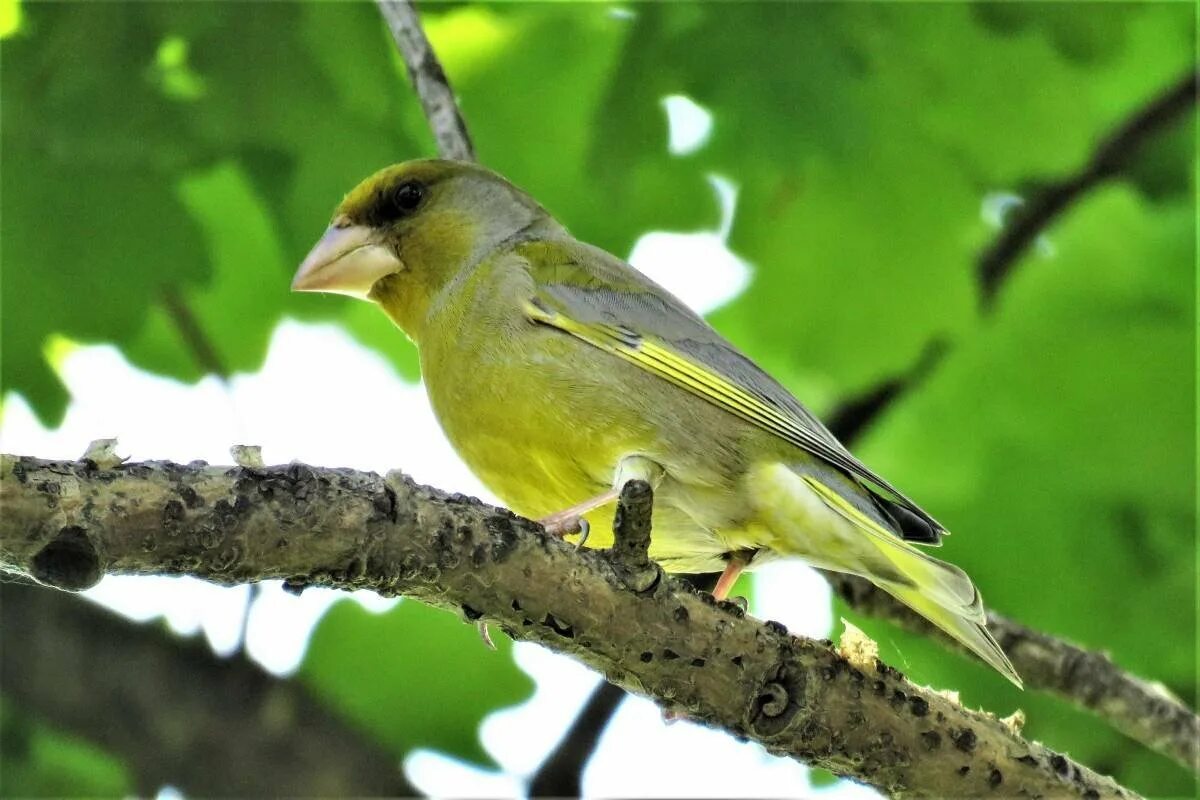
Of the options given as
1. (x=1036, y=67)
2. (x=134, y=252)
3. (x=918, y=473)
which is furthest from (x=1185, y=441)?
(x=134, y=252)

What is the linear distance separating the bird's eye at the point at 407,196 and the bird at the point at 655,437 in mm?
465

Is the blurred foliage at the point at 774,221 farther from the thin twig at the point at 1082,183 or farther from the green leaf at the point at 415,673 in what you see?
the thin twig at the point at 1082,183

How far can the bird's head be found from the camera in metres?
5.07

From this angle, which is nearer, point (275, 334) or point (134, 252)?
point (134, 252)

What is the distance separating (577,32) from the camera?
5500 mm

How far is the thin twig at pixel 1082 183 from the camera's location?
633 cm

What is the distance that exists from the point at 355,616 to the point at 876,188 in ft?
9.03

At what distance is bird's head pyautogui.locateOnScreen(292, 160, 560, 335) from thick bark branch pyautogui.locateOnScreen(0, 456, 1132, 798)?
6.84ft

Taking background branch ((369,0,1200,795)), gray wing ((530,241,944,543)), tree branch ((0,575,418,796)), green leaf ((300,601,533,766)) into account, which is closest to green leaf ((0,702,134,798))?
tree branch ((0,575,418,796))

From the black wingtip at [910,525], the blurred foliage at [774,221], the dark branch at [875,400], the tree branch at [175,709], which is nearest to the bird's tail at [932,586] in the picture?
the black wingtip at [910,525]

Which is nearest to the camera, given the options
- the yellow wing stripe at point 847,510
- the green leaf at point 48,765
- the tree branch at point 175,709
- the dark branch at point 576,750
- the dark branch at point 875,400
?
the yellow wing stripe at point 847,510

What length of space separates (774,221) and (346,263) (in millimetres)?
1605

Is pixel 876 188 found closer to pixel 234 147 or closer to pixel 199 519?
pixel 234 147

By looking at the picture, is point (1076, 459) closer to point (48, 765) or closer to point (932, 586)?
point (932, 586)
